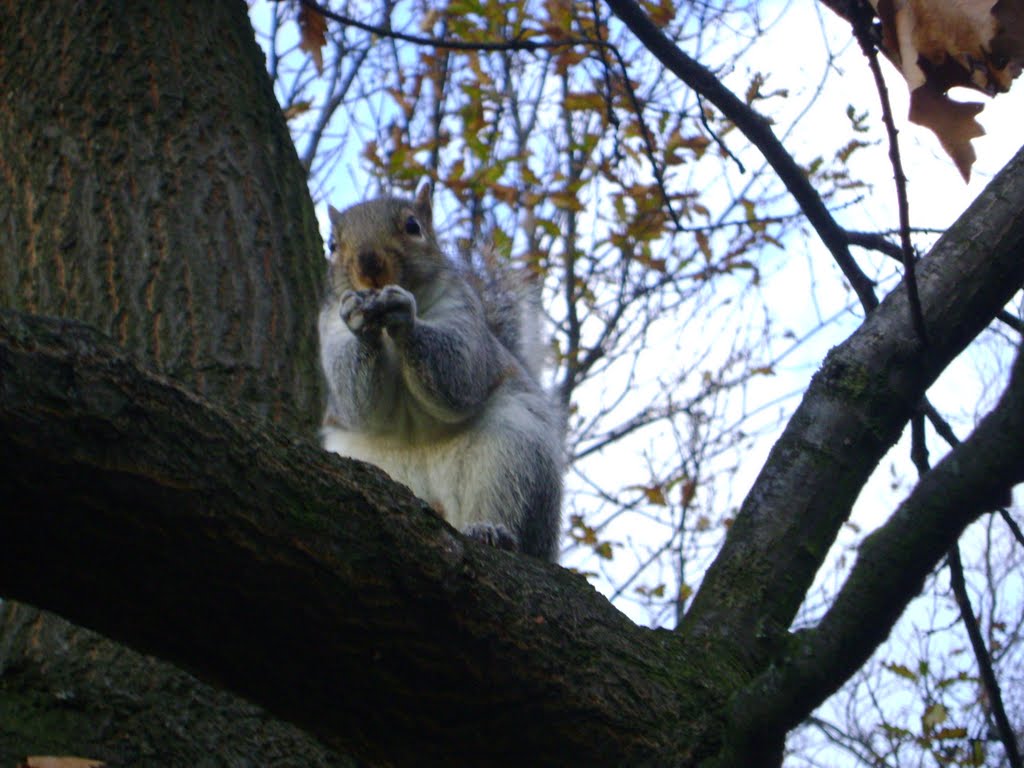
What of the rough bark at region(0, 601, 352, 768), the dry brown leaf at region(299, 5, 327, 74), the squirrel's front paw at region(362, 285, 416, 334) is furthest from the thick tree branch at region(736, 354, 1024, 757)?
the dry brown leaf at region(299, 5, 327, 74)

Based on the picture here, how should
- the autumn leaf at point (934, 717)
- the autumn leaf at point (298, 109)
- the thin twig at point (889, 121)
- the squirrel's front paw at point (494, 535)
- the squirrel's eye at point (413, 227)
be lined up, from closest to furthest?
the thin twig at point (889, 121)
the squirrel's front paw at point (494, 535)
the squirrel's eye at point (413, 227)
the autumn leaf at point (934, 717)
the autumn leaf at point (298, 109)

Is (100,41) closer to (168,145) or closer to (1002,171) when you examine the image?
(168,145)

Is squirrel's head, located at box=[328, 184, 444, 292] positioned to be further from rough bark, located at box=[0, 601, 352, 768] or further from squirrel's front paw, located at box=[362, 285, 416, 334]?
rough bark, located at box=[0, 601, 352, 768]

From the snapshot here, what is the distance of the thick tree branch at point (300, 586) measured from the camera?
1812mm

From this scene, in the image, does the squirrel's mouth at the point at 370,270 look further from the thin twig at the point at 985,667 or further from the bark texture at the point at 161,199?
the thin twig at the point at 985,667

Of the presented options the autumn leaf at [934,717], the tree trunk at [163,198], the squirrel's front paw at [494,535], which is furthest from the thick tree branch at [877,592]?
the autumn leaf at [934,717]

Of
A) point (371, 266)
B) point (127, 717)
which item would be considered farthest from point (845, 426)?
point (371, 266)

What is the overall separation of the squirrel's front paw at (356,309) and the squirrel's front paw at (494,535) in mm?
766

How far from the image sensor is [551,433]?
4.19m

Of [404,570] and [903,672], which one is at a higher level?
[903,672]

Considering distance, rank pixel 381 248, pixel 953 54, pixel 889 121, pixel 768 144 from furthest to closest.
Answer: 1. pixel 381 248
2. pixel 768 144
3. pixel 889 121
4. pixel 953 54

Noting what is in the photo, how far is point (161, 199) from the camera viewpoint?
395 cm

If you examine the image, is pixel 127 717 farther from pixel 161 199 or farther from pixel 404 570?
pixel 161 199

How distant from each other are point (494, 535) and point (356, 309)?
884 millimetres
